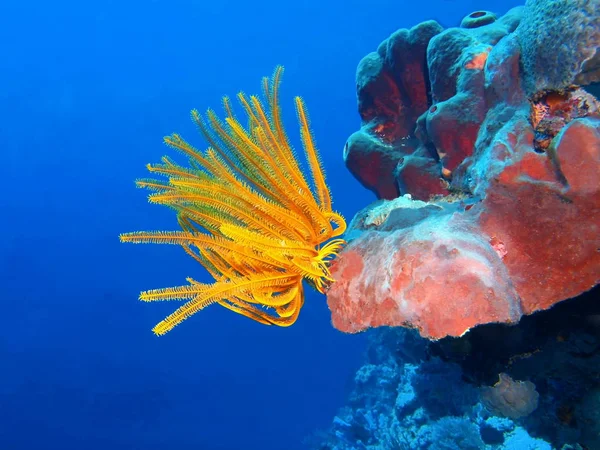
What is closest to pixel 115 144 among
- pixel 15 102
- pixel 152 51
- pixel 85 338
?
pixel 15 102

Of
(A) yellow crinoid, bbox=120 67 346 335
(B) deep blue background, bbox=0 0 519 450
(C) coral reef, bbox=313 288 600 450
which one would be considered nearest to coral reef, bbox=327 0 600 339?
(A) yellow crinoid, bbox=120 67 346 335

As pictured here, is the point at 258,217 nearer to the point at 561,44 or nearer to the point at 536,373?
the point at 561,44

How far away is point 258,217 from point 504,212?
5.95 feet

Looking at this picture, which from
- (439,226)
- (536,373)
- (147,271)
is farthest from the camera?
(147,271)

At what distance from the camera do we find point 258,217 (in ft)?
9.84

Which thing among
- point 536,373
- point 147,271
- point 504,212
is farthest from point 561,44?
point 147,271

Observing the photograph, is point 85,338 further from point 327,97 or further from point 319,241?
point 327,97

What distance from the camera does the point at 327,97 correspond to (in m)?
108

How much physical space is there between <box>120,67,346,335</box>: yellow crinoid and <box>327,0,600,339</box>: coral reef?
395 mm

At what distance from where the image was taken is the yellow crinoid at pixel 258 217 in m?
2.78

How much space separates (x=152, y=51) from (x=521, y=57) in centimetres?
12133

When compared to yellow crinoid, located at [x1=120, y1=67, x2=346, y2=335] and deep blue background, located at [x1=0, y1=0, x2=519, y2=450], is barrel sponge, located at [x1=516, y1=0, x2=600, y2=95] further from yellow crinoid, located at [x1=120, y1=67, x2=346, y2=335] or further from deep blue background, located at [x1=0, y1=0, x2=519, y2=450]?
deep blue background, located at [x1=0, y1=0, x2=519, y2=450]

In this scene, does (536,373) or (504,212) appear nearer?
(504,212)

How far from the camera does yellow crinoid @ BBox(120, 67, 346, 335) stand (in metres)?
2.78
